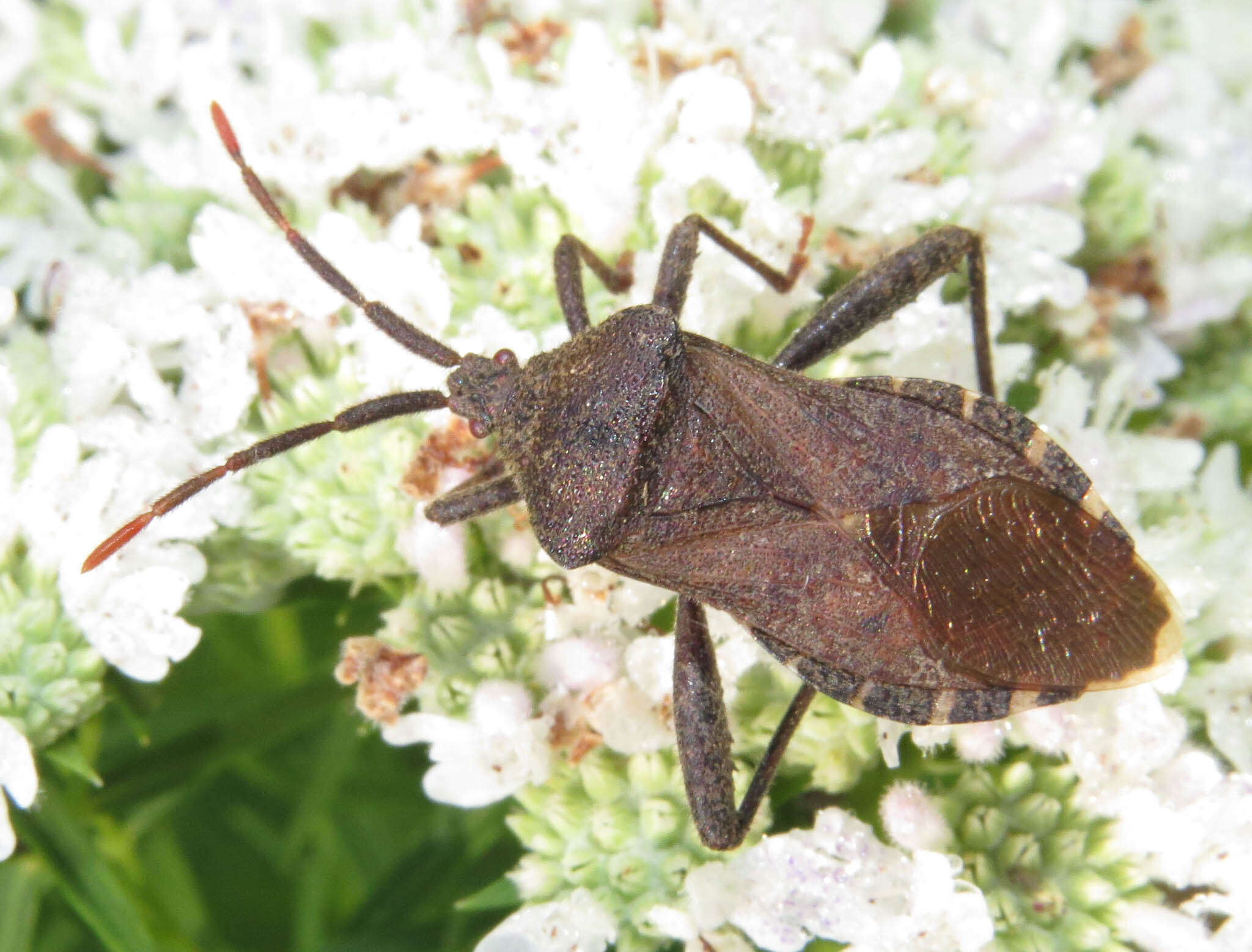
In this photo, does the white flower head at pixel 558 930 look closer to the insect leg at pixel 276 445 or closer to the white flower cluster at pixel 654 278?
the white flower cluster at pixel 654 278

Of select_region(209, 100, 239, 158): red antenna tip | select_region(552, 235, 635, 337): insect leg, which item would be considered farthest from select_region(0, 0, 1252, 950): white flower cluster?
select_region(209, 100, 239, 158): red antenna tip

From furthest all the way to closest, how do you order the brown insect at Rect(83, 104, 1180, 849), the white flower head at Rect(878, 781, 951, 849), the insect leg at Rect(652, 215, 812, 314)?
the insect leg at Rect(652, 215, 812, 314) < the white flower head at Rect(878, 781, 951, 849) < the brown insect at Rect(83, 104, 1180, 849)

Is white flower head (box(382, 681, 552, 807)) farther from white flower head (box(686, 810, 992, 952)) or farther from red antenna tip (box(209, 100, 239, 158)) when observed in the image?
red antenna tip (box(209, 100, 239, 158))

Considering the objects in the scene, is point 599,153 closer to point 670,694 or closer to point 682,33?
point 682,33

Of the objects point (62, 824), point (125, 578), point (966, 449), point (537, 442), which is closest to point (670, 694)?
point (537, 442)

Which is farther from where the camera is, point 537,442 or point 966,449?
point 537,442

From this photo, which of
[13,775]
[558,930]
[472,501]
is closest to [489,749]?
[558,930]

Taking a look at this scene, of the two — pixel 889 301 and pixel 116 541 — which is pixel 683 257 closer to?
pixel 889 301
